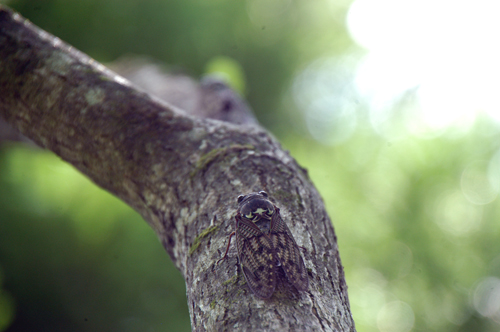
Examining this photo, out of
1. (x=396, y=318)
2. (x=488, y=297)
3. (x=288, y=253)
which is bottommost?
(x=288, y=253)

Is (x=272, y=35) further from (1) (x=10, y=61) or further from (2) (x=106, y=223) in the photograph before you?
(1) (x=10, y=61)

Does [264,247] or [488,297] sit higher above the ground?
[488,297]

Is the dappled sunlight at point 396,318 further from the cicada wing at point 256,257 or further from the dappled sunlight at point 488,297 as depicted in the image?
the cicada wing at point 256,257

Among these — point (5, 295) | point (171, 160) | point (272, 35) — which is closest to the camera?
point (171, 160)

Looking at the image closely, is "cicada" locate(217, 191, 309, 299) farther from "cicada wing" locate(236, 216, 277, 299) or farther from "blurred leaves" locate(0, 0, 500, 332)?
"blurred leaves" locate(0, 0, 500, 332)

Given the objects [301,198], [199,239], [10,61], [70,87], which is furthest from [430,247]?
[10,61]

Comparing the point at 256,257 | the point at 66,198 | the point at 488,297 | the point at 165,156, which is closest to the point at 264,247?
the point at 256,257

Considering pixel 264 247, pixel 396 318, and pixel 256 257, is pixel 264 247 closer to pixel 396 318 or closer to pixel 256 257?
pixel 256 257
